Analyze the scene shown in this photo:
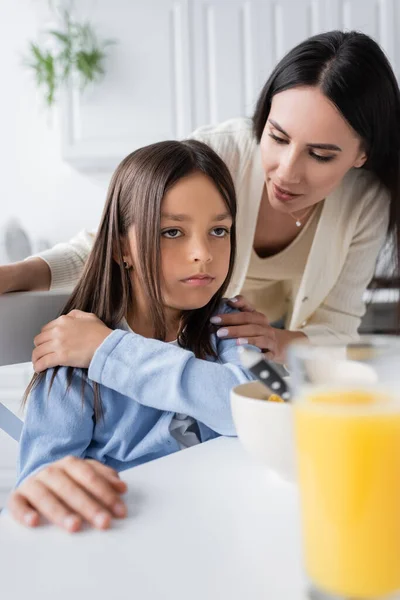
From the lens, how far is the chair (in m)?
1.06

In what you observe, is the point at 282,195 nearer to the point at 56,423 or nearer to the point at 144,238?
the point at 144,238

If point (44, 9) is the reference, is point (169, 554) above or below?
below

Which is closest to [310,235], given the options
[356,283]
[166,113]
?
[356,283]

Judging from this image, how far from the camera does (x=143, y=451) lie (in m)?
1.01

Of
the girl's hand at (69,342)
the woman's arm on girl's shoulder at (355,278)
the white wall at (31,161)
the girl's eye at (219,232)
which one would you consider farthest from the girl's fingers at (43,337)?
the white wall at (31,161)

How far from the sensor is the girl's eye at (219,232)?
1.15m

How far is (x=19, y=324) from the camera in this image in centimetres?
108

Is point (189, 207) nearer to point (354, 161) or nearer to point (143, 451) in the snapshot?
point (143, 451)

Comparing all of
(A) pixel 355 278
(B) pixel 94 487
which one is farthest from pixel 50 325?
(A) pixel 355 278

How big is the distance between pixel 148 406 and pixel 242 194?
2.56 feet

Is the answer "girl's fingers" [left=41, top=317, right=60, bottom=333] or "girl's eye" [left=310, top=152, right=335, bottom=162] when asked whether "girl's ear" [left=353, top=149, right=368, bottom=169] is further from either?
"girl's fingers" [left=41, top=317, right=60, bottom=333]

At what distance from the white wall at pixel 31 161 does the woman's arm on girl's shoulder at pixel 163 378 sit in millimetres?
2791

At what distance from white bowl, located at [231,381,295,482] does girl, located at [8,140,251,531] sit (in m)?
0.27

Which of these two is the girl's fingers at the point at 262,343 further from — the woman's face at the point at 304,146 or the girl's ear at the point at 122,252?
the woman's face at the point at 304,146
